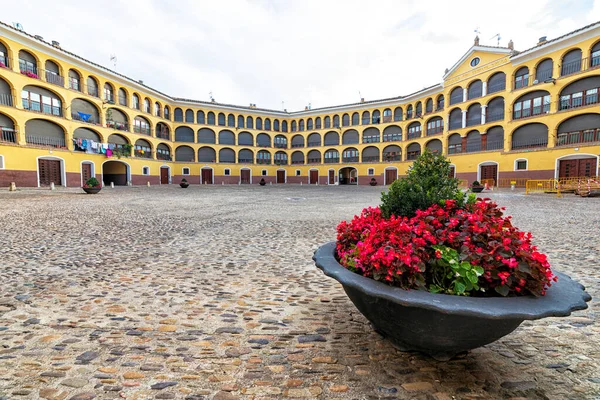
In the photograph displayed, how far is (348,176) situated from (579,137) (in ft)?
102

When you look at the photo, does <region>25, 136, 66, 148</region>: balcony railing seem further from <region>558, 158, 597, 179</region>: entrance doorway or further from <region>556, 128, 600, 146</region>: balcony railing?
<region>558, 158, 597, 179</region>: entrance doorway

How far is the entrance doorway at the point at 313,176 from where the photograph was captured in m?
52.5

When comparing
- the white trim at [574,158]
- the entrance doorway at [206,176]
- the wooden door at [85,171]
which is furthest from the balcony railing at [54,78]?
the white trim at [574,158]

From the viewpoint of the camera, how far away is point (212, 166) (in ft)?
157

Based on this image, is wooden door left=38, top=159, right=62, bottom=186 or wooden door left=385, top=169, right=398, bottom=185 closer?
wooden door left=38, top=159, right=62, bottom=186

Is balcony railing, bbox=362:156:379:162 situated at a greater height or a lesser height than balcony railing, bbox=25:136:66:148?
lesser

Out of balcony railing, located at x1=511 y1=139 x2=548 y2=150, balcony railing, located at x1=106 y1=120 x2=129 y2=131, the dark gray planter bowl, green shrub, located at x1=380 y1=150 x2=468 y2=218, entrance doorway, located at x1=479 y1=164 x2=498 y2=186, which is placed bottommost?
the dark gray planter bowl

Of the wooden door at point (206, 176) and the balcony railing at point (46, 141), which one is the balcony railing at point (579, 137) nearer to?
the wooden door at point (206, 176)

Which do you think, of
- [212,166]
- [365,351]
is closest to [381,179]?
[212,166]

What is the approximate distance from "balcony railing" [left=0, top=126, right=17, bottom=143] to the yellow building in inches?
3.8

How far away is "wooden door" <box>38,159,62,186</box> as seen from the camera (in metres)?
27.4

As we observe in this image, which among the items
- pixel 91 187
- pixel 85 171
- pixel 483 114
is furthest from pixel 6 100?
pixel 483 114

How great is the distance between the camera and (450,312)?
1.67 m

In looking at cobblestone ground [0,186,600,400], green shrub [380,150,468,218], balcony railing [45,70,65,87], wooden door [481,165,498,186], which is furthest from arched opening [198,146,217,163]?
green shrub [380,150,468,218]
